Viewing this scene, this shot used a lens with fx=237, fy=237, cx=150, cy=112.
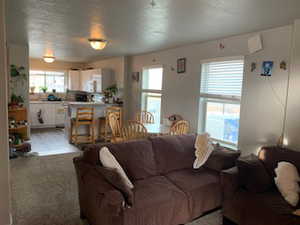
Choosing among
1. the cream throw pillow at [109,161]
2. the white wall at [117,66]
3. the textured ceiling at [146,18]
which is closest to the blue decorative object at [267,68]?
the textured ceiling at [146,18]

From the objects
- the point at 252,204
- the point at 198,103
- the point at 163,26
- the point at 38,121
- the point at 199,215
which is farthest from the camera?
the point at 38,121

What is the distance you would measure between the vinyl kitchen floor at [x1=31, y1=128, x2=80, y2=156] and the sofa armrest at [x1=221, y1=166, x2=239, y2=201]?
12.0 ft

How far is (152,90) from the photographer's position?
18.9 ft

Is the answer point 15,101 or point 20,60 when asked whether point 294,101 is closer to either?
point 15,101

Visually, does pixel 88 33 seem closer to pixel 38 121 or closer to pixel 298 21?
pixel 298 21

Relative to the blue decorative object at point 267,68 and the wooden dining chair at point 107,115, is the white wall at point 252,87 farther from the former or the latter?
the wooden dining chair at point 107,115

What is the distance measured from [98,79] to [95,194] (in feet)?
18.5

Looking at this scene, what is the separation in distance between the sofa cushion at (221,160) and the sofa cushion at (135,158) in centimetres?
74

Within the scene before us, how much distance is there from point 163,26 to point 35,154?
3.71 meters

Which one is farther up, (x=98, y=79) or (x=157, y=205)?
(x=98, y=79)

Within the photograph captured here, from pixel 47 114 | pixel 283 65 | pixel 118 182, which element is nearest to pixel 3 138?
pixel 118 182

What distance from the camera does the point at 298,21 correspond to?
2.70m

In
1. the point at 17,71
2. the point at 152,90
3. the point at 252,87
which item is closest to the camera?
the point at 252,87

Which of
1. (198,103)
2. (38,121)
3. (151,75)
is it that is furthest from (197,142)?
(38,121)
